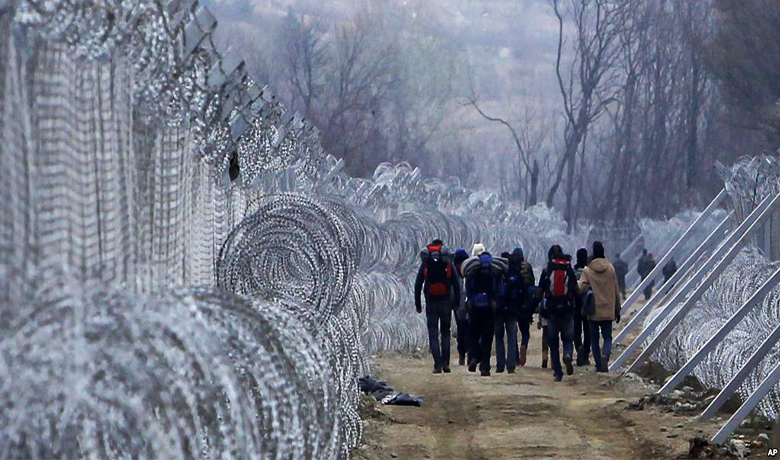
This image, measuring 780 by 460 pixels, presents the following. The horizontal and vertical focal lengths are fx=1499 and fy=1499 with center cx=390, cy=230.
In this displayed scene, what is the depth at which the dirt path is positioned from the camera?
10.2m

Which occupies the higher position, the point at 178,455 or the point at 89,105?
the point at 89,105

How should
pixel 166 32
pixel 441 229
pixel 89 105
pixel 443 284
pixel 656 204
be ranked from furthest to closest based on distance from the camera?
pixel 656 204 → pixel 441 229 → pixel 443 284 → pixel 166 32 → pixel 89 105

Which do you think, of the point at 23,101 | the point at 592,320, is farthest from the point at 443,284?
the point at 23,101

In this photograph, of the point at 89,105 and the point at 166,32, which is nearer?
the point at 89,105

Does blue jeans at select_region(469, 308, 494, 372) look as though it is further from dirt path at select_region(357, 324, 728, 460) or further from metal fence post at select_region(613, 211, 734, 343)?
metal fence post at select_region(613, 211, 734, 343)

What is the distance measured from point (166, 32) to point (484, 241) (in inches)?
929

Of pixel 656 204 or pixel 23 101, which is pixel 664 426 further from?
pixel 656 204

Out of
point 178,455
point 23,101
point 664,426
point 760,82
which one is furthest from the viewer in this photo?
point 760,82

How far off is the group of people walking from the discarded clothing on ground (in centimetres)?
219

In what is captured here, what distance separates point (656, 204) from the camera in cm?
7075

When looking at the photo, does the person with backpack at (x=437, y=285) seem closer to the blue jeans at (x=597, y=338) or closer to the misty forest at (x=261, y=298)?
the misty forest at (x=261, y=298)

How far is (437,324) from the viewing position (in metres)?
15.2

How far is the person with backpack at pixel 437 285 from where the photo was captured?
15008 millimetres

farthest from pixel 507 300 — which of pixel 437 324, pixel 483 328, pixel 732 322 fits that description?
pixel 732 322
